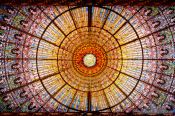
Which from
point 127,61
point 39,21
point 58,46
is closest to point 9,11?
point 39,21

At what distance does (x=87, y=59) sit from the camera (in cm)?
1114

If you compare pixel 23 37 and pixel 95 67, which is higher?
pixel 23 37

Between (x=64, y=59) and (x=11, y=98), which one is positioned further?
(x=64, y=59)

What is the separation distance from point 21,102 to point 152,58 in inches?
232

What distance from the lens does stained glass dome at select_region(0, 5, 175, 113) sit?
31.7ft

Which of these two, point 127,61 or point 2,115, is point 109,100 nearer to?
point 127,61

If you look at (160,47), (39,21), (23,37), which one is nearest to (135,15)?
(160,47)

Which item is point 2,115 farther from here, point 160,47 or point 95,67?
point 160,47

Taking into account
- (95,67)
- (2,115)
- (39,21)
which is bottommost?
(2,115)

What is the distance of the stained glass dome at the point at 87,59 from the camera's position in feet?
31.7

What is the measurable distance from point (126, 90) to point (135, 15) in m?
3.42

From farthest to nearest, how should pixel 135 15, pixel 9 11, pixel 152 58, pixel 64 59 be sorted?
pixel 64 59, pixel 152 58, pixel 135 15, pixel 9 11

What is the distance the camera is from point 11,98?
33.4 ft

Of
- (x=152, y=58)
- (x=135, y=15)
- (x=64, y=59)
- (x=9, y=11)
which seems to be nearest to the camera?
(x=9, y=11)
